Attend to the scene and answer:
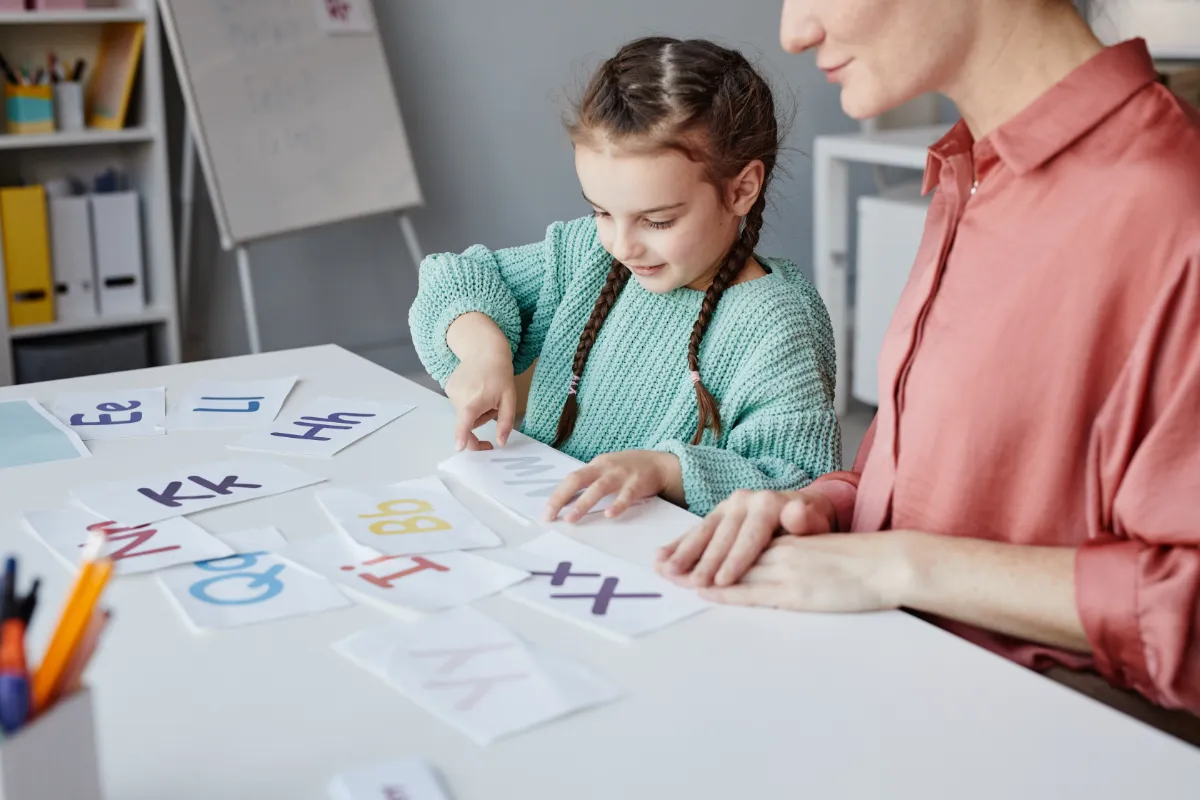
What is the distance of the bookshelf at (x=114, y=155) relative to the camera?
10.1 ft

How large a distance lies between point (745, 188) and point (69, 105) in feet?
7.69

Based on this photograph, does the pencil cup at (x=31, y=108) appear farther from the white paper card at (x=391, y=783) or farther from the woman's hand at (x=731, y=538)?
the white paper card at (x=391, y=783)

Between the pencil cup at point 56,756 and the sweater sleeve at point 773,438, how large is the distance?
65 centimetres

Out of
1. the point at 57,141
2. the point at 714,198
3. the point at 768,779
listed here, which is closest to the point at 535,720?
the point at 768,779

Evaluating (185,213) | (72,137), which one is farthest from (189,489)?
(185,213)

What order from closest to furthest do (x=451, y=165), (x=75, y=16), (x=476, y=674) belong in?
(x=476, y=674) → (x=75, y=16) → (x=451, y=165)

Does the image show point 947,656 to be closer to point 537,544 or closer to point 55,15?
point 537,544

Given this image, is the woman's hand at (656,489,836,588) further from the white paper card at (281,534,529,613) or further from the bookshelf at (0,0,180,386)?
the bookshelf at (0,0,180,386)

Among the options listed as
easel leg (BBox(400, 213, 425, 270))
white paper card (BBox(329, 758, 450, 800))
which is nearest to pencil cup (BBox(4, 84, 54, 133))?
easel leg (BBox(400, 213, 425, 270))

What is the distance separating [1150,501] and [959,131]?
13.4 inches

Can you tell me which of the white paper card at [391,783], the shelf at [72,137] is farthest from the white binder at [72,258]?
the white paper card at [391,783]

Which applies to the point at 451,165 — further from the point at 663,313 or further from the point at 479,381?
the point at 479,381

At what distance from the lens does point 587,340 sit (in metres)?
1.50

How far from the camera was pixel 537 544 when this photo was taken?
98 cm
